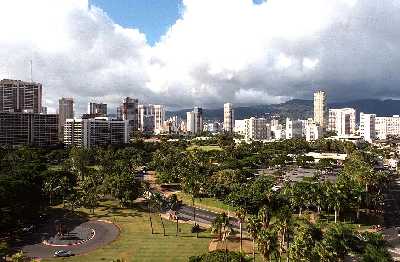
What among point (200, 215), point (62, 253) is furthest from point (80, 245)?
point (200, 215)

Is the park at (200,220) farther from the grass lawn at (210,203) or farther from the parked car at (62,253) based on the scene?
the parked car at (62,253)

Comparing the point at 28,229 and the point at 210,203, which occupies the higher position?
the point at 210,203

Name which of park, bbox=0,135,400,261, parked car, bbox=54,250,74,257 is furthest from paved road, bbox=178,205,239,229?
parked car, bbox=54,250,74,257

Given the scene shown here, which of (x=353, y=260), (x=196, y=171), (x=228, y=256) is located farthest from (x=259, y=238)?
(x=196, y=171)

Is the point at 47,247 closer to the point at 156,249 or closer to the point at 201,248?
the point at 156,249

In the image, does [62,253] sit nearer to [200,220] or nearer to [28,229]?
[28,229]

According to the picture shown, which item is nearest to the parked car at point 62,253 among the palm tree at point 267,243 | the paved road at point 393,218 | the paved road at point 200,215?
the paved road at point 200,215
